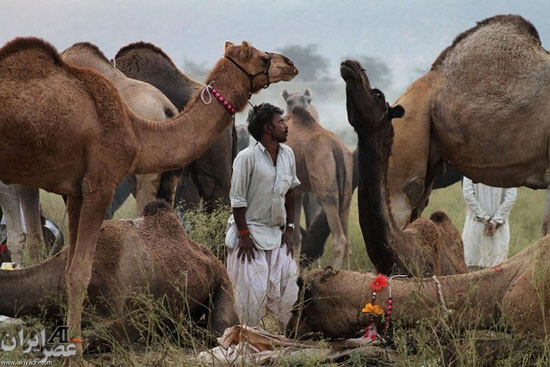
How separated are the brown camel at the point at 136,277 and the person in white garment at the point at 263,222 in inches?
6.2

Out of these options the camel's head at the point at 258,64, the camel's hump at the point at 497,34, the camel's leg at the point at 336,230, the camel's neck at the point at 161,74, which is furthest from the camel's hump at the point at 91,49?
the camel's leg at the point at 336,230

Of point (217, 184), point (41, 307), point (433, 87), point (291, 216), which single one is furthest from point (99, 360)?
point (217, 184)

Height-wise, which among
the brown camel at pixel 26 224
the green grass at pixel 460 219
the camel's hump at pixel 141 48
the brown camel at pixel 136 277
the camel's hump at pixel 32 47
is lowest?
the green grass at pixel 460 219

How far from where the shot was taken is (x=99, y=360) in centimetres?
632

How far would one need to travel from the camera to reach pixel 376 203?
7301 mm

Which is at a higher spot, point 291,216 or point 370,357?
point 291,216

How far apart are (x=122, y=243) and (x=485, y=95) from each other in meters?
3.01

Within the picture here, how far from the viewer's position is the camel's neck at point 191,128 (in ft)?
22.1

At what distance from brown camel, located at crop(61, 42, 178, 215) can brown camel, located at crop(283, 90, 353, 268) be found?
3.66 m

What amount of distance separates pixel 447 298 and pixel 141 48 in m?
6.33

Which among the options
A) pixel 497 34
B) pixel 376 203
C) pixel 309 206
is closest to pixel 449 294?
pixel 376 203

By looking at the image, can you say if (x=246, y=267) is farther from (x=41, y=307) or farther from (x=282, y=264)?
(x=41, y=307)

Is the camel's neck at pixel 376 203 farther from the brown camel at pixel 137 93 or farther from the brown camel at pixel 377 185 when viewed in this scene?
the brown camel at pixel 137 93

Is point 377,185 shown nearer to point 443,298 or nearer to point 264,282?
point 264,282
